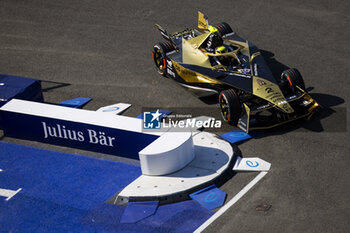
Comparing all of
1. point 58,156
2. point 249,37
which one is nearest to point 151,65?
point 249,37

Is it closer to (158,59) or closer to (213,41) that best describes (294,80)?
(213,41)

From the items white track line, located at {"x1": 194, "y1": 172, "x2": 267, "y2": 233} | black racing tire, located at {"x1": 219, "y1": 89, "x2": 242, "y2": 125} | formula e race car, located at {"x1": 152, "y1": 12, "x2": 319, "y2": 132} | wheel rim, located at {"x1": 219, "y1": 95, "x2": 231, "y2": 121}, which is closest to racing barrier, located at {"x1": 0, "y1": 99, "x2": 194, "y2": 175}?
white track line, located at {"x1": 194, "y1": 172, "x2": 267, "y2": 233}

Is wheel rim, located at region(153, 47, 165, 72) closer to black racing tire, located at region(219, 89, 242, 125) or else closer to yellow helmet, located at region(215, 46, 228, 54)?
yellow helmet, located at region(215, 46, 228, 54)

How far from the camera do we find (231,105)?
12.6 metres

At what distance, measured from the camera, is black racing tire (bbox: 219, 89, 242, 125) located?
1261 centimetres

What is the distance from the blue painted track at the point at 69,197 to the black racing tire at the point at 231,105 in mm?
2849

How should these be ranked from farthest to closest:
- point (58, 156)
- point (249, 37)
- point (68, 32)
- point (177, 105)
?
point (68, 32) → point (249, 37) → point (177, 105) → point (58, 156)

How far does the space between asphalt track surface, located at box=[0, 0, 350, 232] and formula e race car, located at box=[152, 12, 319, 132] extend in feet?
1.58

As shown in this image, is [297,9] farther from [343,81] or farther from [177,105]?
[177,105]

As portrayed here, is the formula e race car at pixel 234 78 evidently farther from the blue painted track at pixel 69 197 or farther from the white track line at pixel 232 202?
the blue painted track at pixel 69 197

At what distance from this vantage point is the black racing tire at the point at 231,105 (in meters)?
12.6

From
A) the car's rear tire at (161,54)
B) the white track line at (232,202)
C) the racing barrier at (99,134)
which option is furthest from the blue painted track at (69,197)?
the car's rear tire at (161,54)

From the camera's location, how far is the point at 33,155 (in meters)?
12.7

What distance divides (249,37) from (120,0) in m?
6.79
